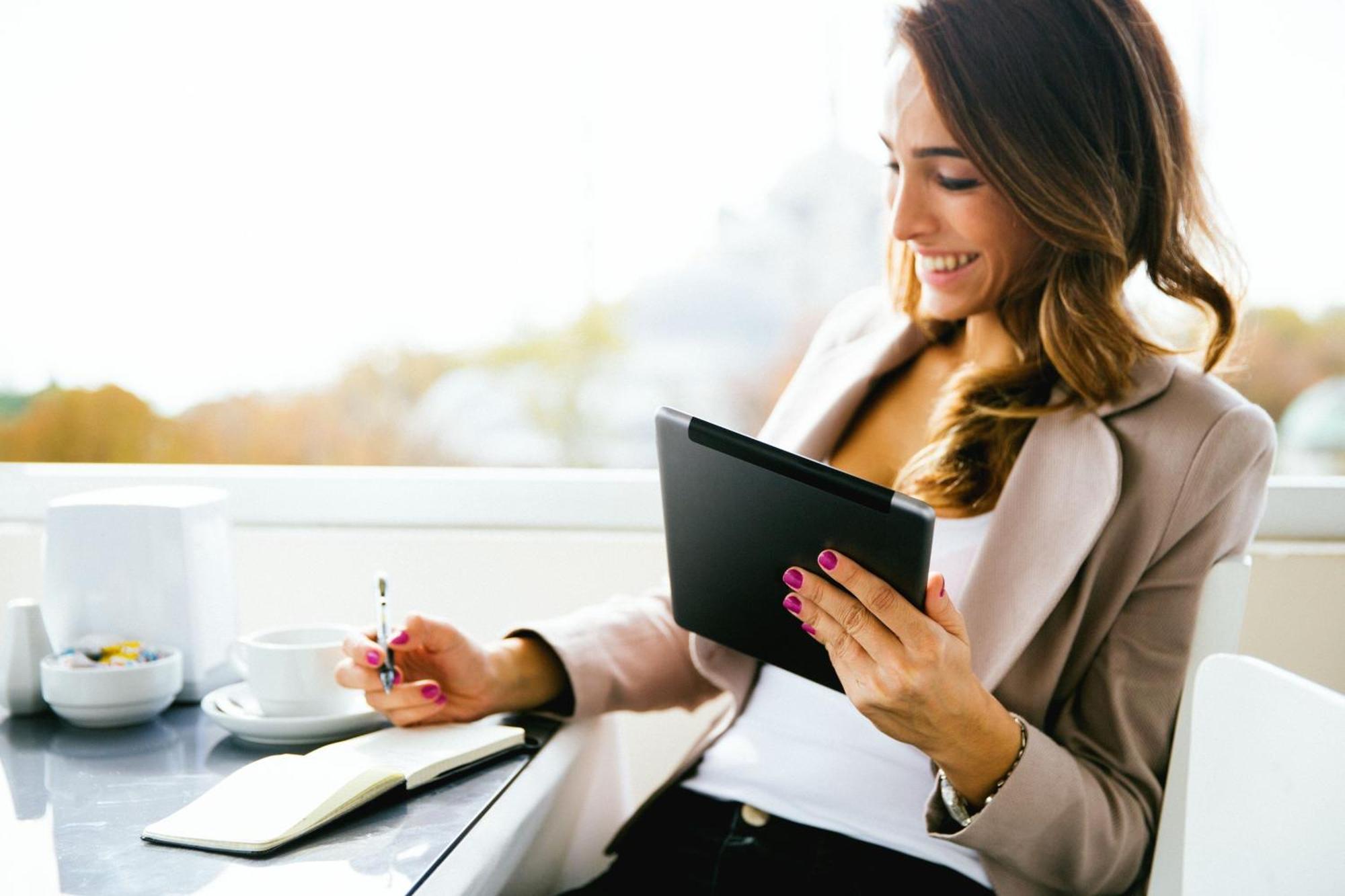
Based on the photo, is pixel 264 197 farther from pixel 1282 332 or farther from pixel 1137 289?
pixel 1282 332

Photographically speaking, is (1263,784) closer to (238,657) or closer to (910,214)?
(910,214)

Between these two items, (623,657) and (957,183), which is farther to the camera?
(623,657)

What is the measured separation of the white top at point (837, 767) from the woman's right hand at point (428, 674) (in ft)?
0.80

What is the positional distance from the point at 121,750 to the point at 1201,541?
95 cm

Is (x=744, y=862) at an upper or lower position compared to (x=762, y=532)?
lower

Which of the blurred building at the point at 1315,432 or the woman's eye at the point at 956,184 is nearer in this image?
the woman's eye at the point at 956,184

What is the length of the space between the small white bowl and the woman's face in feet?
2.67

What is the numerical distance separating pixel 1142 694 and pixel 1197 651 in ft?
0.20

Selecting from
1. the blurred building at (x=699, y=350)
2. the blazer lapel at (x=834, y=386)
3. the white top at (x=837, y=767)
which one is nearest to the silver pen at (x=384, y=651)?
the white top at (x=837, y=767)

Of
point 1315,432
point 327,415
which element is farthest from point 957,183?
point 327,415

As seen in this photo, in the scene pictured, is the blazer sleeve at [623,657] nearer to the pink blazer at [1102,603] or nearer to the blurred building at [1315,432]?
the pink blazer at [1102,603]

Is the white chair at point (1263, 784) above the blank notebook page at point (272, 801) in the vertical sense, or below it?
above

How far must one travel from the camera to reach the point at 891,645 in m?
0.88

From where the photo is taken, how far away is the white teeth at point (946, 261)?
3.88ft
